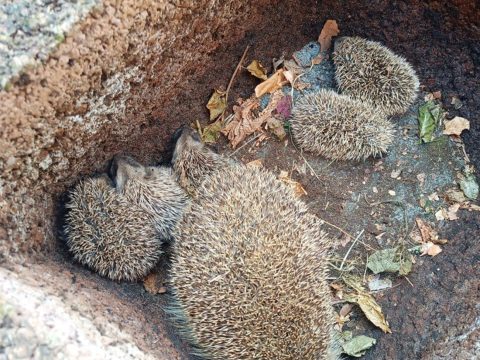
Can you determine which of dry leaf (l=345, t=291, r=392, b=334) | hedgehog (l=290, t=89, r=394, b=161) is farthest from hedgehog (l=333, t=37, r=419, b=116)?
dry leaf (l=345, t=291, r=392, b=334)

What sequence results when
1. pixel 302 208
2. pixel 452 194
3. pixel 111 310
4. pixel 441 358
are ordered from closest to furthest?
pixel 111 310
pixel 441 358
pixel 302 208
pixel 452 194

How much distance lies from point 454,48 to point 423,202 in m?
1.18

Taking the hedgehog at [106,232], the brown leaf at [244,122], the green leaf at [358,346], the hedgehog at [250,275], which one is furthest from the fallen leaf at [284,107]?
the green leaf at [358,346]

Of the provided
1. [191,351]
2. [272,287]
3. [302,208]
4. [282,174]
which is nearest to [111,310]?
[191,351]

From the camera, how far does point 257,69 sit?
448 cm

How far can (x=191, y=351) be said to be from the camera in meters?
3.58

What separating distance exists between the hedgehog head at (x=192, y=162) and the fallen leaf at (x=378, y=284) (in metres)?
1.36

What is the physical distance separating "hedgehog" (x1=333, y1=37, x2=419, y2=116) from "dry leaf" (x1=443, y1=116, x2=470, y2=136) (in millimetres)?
343

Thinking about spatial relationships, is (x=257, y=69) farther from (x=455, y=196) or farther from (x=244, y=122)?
(x=455, y=196)

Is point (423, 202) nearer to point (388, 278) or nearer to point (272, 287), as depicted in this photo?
point (388, 278)

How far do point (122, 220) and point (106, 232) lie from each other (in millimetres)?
130

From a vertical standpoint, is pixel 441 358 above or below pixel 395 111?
below

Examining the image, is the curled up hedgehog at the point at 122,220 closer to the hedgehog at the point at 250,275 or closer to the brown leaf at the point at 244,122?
the hedgehog at the point at 250,275

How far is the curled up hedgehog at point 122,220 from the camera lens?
3.61 m
